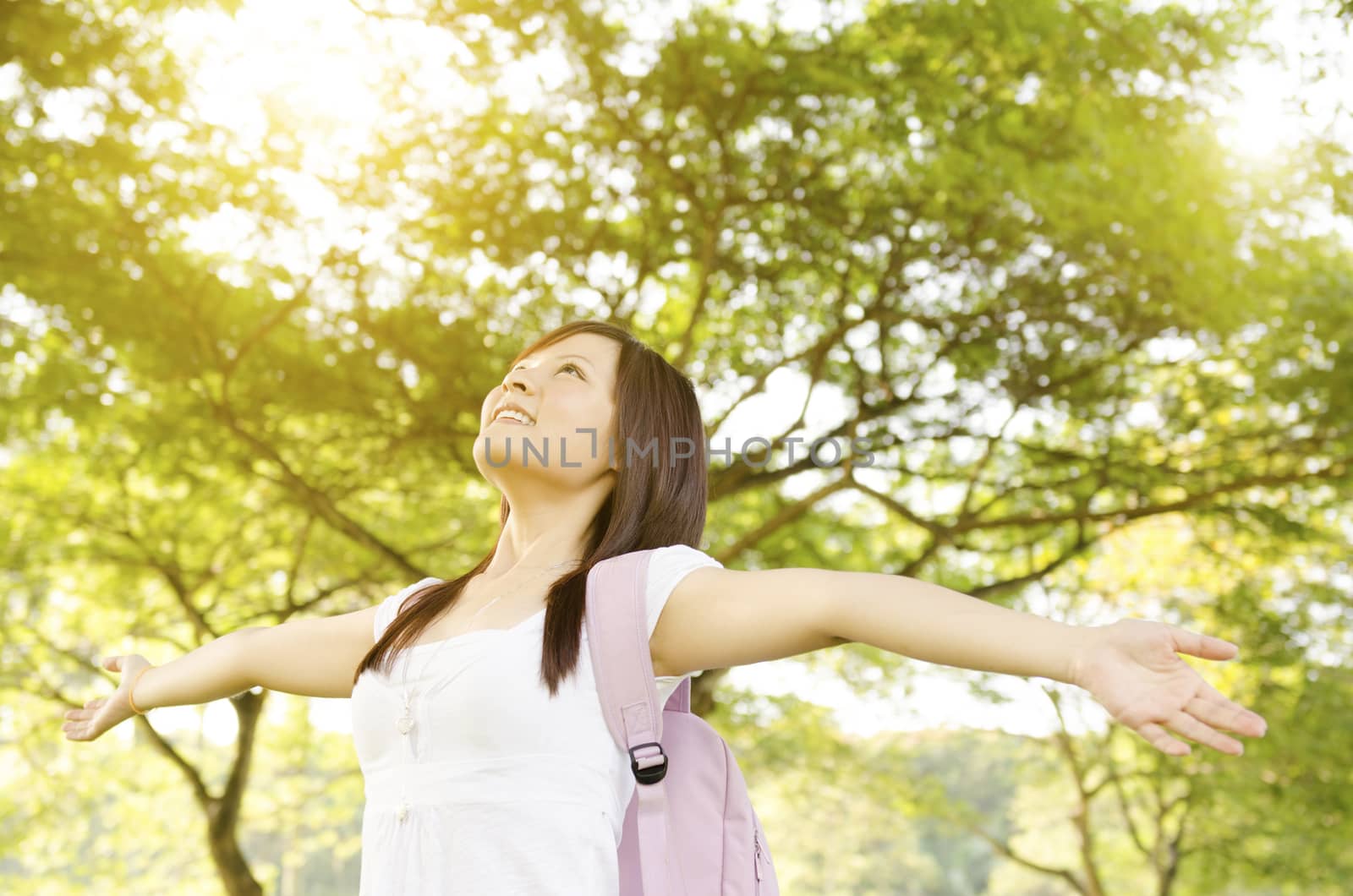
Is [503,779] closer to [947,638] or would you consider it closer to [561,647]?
[561,647]

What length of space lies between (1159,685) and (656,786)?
77 cm

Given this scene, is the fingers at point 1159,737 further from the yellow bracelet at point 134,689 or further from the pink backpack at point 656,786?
the yellow bracelet at point 134,689

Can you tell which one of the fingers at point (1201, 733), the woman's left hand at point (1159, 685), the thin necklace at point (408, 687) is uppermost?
the thin necklace at point (408, 687)

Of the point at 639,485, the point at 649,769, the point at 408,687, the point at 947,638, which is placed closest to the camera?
the point at 947,638

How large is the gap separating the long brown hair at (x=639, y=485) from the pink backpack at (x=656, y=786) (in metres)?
0.14

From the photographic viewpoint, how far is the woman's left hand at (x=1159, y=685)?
4.08ft

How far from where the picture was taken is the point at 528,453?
212cm

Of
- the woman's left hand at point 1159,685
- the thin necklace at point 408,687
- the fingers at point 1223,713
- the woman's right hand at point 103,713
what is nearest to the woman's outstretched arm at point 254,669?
the woman's right hand at point 103,713

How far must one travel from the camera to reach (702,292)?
7.93 meters

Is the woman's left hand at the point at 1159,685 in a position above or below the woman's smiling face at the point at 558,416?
below

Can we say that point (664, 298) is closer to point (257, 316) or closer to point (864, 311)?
point (864, 311)

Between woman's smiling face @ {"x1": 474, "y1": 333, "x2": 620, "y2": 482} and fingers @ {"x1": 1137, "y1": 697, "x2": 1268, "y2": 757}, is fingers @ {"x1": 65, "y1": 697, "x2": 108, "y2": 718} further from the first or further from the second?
fingers @ {"x1": 1137, "y1": 697, "x2": 1268, "y2": 757}

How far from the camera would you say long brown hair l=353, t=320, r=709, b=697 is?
81.4 inches

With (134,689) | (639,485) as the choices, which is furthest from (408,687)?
(134,689)
